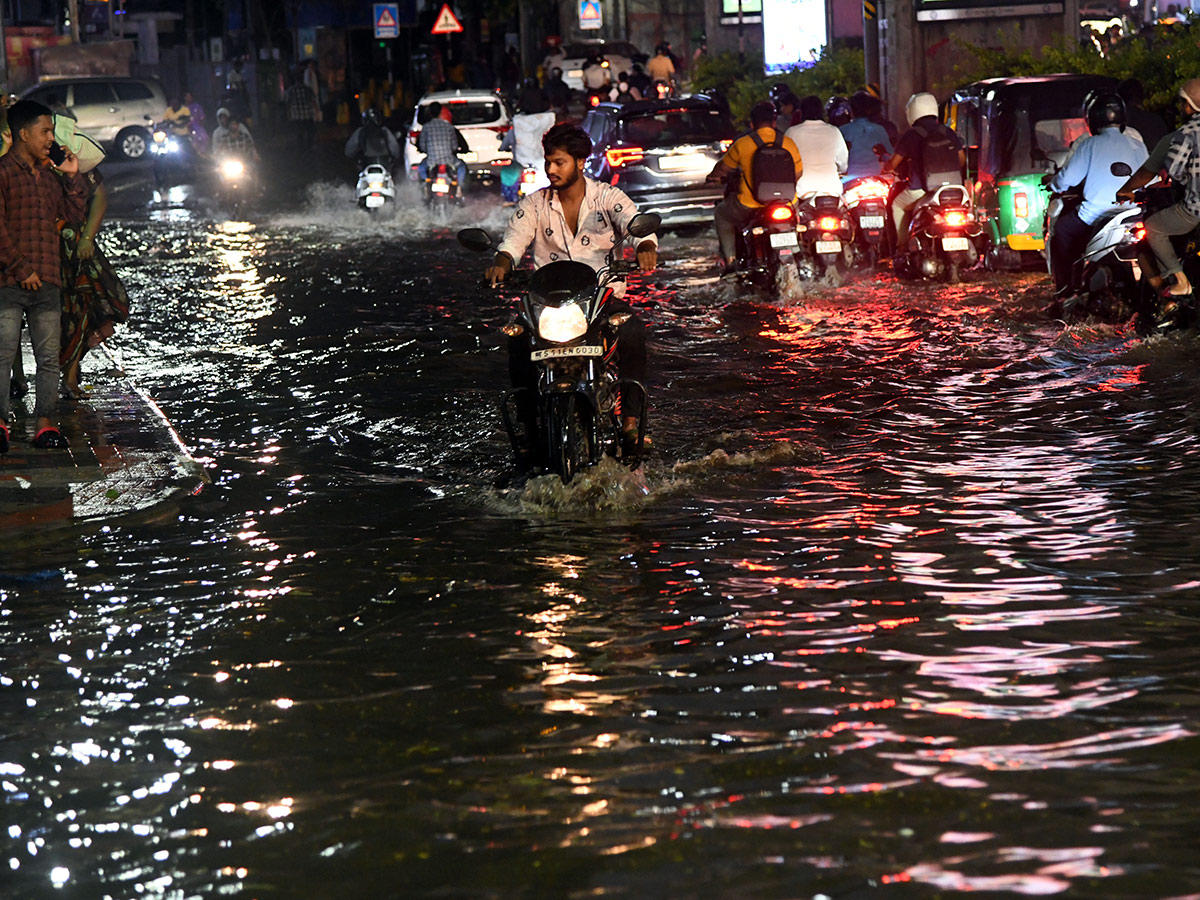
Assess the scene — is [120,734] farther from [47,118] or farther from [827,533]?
[47,118]

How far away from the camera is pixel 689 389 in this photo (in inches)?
461

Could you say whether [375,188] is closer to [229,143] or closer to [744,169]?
[229,143]

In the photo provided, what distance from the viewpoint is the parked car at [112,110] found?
38.5 meters

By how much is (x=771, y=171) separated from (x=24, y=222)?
7.75m

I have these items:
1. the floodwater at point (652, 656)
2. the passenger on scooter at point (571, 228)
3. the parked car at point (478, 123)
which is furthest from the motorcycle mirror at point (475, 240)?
the parked car at point (478, 123)

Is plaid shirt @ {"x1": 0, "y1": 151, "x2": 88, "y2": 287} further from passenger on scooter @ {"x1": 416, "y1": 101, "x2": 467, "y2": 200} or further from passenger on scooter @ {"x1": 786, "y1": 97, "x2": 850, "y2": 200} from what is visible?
passenger on scooter @ {"x1": 416, "y1": 101, "x2": 467, "y2": 200}

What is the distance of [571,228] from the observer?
351 inches

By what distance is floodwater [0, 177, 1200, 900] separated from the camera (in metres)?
Answer: 4.44

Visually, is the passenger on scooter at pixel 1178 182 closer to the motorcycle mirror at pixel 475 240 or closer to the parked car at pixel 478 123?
the motorcycle mirror at pixel 475 240

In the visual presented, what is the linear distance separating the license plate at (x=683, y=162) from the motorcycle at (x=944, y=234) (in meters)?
5.47

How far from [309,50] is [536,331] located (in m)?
54.7

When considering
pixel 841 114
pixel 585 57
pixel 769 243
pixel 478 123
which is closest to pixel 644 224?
pixel 769 243

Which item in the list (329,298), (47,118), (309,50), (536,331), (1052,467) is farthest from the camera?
(309,50)

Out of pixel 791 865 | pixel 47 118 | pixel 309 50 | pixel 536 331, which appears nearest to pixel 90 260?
pixel 47 118
